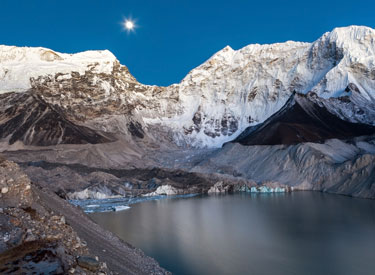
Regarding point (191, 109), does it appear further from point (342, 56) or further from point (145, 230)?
point (145, 230)

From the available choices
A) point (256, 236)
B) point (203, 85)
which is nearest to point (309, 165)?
point (256, 236)

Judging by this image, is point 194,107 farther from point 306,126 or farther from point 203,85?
point 306,126

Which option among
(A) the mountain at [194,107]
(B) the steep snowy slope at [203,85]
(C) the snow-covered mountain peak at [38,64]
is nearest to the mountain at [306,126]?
(A) the mountain at [194,107]

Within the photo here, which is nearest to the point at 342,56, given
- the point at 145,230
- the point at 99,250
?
the point at 145,230

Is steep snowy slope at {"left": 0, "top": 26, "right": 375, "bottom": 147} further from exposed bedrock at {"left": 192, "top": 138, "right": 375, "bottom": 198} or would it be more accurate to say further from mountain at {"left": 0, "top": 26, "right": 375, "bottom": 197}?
exposed bedrock at {"left": 192, "top": 138, "right": 375, "bottom": 198}

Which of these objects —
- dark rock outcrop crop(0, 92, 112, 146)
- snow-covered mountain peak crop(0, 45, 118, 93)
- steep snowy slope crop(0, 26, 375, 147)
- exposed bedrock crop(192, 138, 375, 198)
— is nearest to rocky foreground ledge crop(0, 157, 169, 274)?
exposed bedrock crop(192, 138, 375, 198)

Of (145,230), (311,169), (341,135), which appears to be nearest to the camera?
(145,230)
